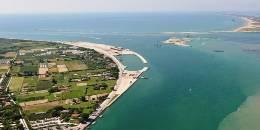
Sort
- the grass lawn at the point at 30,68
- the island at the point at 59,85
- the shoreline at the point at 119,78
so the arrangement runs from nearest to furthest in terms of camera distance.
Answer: the island at the point at 59,85 < the shoreline at the point at 119,78 < the grass lawn at the point at 30,68

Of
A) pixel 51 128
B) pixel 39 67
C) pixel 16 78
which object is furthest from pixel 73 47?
pixel 51 128

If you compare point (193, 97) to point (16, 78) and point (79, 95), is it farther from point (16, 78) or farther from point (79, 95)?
point (16, 78)

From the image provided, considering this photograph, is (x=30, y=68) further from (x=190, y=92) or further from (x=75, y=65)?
(x=190, y=92)

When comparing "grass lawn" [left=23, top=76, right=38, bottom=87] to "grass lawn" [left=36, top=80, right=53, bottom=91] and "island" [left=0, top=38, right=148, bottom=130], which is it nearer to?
"island" [left=0, top=38, right=148, bottom=130]

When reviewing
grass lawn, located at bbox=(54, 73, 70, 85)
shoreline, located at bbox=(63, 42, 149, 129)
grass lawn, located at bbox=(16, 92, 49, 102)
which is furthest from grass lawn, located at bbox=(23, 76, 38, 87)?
shoreline, located at bbox=(63, 42, 149, 129)

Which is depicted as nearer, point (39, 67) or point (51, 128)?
point (51, 128)

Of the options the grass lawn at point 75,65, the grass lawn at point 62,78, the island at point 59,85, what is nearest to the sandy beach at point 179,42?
the island at point 59,85

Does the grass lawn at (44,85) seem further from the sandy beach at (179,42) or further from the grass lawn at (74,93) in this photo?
the sandy beach at (179,42)

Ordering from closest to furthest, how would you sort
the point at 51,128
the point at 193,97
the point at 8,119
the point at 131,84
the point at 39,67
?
the point at 51,128 < the point at 8,119 < the point at 193,97 < the point at 131,84 < the point at 39,67
